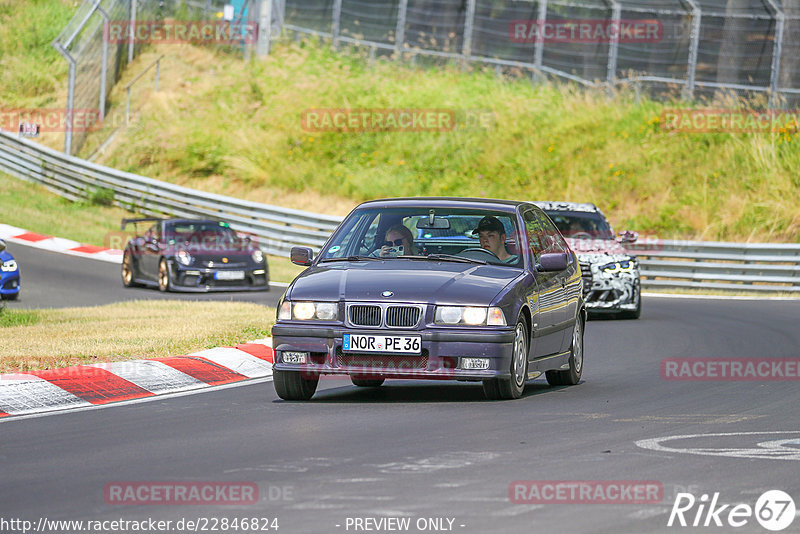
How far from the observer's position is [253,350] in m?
13.8

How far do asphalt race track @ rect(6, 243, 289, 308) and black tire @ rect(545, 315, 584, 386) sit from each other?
9.78 m

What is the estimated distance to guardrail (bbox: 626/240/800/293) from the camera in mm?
26969

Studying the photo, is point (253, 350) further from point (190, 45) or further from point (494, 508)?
point (190, 45)

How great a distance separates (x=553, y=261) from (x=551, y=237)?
1382 mm

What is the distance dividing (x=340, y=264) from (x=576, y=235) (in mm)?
10454

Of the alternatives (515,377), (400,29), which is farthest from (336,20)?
(515,377)

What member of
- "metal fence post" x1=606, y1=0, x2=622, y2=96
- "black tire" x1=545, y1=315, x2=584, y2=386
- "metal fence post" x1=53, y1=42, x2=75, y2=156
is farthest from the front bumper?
"metal fence post" x1=53, y1=42, x2=75, y2=156

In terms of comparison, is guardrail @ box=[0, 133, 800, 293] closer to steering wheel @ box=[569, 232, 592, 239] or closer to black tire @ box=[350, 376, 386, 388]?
steering wheel @ box=[569, 232, 592, 239]

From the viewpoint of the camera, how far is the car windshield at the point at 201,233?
25.3 meters

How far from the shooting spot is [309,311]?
401 inches

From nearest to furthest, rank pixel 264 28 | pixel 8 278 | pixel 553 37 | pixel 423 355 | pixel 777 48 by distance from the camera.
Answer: pixel 423 355
pixel 8 278
pixel 777 48
pixel 553 37
pixel 264 28

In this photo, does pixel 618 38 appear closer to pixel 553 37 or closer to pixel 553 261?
pixel 553 37

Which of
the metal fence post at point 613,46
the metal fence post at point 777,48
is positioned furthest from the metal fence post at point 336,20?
the metal fence post at point 777,48

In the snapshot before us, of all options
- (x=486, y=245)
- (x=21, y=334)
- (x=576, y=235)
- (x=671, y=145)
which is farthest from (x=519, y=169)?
(x=486, y=245)
